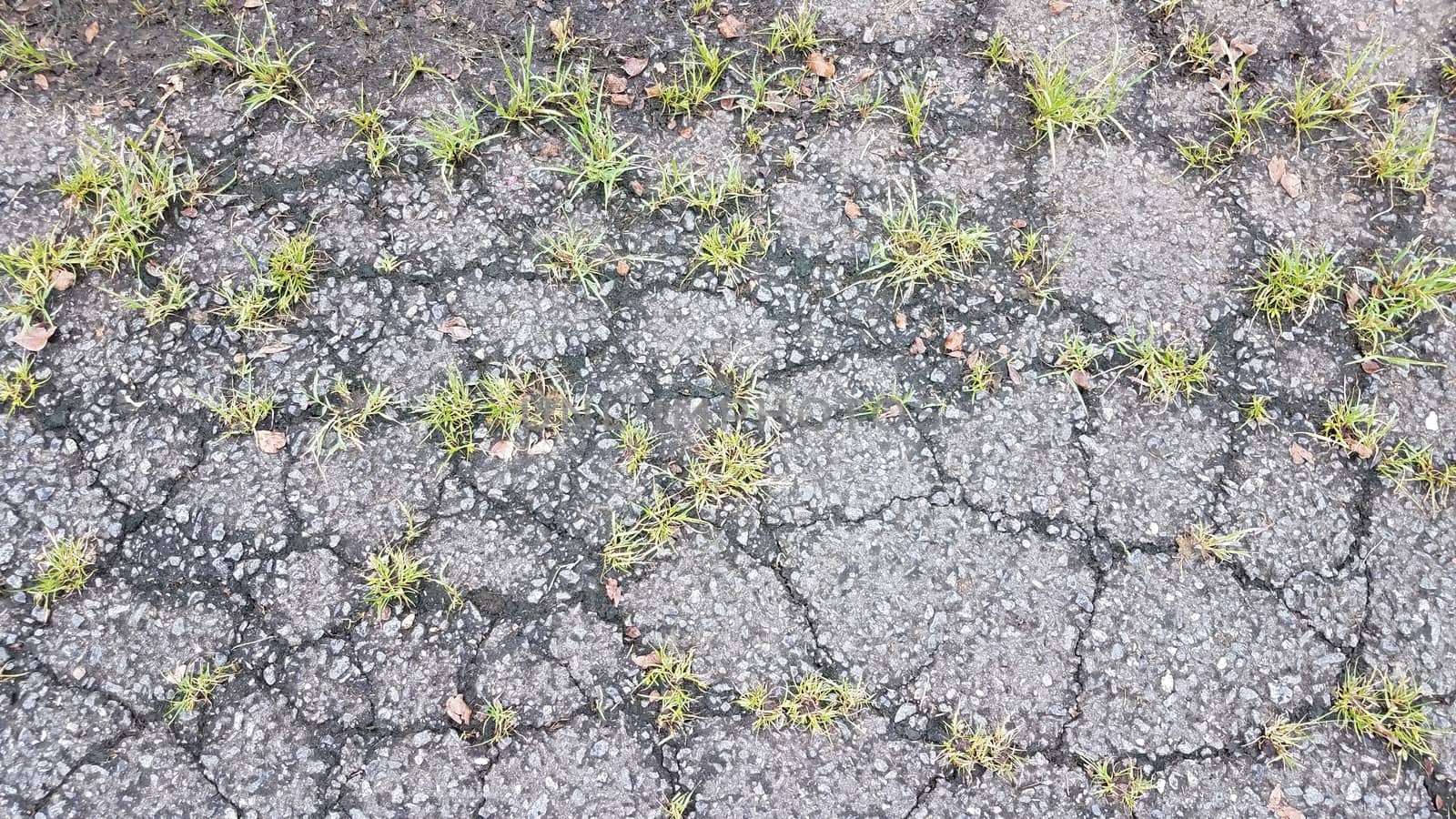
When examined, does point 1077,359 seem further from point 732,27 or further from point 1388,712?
point 732,27

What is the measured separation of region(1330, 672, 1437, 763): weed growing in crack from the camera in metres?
2.17

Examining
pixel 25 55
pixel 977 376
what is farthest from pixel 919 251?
pixel 25 55

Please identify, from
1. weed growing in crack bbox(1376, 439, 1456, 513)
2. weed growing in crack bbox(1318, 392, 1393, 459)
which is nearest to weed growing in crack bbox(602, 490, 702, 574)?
weed growing in crack bbox(1318, 392, 1393, 459)

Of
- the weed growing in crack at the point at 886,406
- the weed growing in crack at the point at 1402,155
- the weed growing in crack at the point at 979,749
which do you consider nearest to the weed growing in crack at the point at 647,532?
the weed growing in crack at the point at 886,406

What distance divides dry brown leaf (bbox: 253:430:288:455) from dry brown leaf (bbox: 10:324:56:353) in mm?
582

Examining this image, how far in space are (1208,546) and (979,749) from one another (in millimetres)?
752

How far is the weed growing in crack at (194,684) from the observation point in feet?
6.95

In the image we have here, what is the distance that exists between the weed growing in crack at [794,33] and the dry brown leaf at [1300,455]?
5.39 ft

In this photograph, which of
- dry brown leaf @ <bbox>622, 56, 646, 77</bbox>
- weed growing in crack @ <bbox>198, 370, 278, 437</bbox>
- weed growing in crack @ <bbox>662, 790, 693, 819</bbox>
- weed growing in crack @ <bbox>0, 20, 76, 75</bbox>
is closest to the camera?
weed growing in crack @ <bbox>662, 790, 693, 819</bbox>

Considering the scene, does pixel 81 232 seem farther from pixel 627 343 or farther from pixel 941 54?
pixel 941 54

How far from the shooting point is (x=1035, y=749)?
2.16 m

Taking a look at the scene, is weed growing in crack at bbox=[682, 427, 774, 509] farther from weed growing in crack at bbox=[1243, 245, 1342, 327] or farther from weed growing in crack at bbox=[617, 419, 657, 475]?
weed growing in crack at bbox=[1243, 245, 1342, 327]

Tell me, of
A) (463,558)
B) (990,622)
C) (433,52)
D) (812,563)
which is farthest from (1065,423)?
(433,52)

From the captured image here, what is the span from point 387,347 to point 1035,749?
6.01 ft
